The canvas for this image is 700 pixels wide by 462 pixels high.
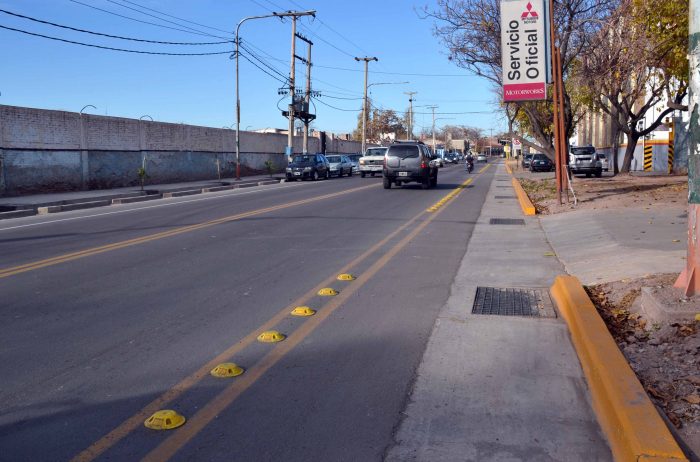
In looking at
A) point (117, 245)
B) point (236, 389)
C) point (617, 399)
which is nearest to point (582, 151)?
point (117, 245)

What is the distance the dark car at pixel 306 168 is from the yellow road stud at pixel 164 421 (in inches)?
1413

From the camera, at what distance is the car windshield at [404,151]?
26.5m

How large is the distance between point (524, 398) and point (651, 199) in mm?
14989

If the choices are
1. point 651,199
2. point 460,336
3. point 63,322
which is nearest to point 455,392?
point 460,336

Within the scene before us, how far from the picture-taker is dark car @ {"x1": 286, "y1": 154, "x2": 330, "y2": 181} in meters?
39.9

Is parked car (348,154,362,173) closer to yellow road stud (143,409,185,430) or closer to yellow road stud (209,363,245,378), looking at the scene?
yellow road stud (209,363,245,378)

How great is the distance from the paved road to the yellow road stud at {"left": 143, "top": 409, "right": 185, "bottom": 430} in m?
0.08

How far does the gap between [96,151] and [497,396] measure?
28.4 m

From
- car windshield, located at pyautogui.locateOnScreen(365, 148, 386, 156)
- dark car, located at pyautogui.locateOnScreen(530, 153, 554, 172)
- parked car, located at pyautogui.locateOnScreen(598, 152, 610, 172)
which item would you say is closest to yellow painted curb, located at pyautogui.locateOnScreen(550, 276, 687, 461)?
parked car, located at pyautogui.locateOnScreen(598, 152, 610, 172)

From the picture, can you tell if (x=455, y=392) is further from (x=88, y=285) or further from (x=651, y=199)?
(x=651, y=199)

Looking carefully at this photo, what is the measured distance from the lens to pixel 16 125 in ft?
82.2

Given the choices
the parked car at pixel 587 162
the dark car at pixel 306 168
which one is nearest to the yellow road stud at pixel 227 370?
the parked car at pixel 587 162

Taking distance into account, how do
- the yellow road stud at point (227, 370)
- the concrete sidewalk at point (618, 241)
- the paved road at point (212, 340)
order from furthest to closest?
the concrete sidewalk at point (618, 241)
the yellow road stud at point (227, 370)
the paved road at point (212, 340)

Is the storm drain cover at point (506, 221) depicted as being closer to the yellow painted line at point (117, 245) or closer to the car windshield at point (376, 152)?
the yellow painted line at point (117, 245)
